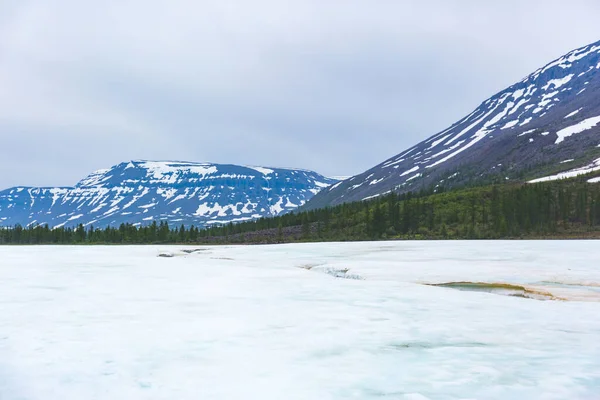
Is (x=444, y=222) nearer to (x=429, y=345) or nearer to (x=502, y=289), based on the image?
(x=502, y=289)

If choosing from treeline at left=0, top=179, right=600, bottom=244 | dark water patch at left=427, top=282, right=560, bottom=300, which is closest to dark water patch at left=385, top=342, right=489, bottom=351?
dark water patch at left=427, top=282, right=560, bottom=300

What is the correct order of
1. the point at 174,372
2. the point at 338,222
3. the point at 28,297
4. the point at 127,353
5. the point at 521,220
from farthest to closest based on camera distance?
the point at 338,222 → the point at 521,220 → the point at 28,297 → the point at 127,353 → the point at 174,372

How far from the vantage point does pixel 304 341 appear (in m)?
9.09

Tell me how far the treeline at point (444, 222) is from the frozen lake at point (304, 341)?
5864 cm

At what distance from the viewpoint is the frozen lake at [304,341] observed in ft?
21.2

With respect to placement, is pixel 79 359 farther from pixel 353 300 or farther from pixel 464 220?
pixel 464 220

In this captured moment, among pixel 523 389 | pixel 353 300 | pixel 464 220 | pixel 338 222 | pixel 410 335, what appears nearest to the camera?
pixel 523 389

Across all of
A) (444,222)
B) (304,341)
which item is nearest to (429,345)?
(304,341)

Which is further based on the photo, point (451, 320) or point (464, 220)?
point (464, 220)

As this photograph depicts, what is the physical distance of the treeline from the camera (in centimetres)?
7488

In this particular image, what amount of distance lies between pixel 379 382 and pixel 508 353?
2.73 m

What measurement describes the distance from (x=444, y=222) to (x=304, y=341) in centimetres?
7914

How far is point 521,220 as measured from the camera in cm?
7756

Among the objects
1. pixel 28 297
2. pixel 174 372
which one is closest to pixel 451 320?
pixel 174 372
